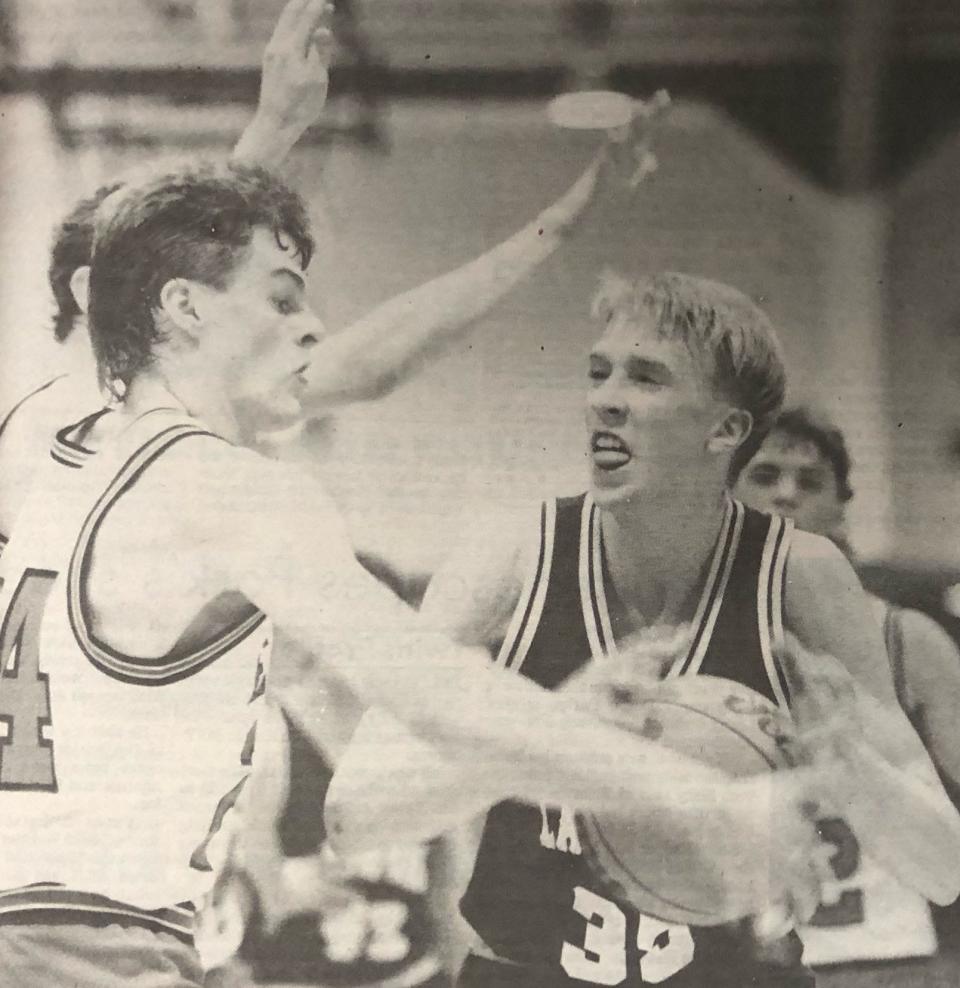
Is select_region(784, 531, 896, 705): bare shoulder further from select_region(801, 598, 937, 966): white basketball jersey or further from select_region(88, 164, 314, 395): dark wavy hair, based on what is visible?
select_region(88, 164, 314, 395): dark wavy hair

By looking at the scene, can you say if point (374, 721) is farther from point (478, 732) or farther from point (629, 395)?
point (629, 395)

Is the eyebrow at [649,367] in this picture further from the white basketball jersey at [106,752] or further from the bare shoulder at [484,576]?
the white basketball jersey at [106,752]

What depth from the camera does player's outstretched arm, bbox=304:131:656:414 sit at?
68cm

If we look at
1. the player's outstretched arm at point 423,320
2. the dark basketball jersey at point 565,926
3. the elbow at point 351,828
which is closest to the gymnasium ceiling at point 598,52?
the player's outstretched arm at point 423,320

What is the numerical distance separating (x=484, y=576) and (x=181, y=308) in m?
0.29

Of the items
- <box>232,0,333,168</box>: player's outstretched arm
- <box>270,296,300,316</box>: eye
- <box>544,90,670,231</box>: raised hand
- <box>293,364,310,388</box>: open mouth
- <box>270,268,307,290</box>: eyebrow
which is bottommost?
<box>293,364,310,388</box>: open mouth

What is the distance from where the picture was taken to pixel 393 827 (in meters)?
0.65

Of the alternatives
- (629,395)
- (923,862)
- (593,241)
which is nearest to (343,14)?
(593,241)

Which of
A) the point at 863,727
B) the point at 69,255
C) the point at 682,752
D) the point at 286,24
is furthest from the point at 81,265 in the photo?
the point at 863,727

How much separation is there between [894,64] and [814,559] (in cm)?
38

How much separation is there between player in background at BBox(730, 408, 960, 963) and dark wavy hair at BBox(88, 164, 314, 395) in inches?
14.9

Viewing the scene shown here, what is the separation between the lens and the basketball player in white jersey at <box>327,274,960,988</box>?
0.64 meters

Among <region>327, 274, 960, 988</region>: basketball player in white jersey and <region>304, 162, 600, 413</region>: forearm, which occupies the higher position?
<region>304, 162, 600, 413</region>: forearm

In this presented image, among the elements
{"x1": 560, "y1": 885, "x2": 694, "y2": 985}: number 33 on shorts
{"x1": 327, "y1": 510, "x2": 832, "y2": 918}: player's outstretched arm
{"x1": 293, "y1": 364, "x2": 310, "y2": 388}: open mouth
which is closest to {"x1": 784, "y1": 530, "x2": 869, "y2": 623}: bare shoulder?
{"x1": 327, "y1": 510, "x2": 832, "y2": 918}: player's outstretched arm
